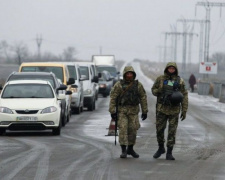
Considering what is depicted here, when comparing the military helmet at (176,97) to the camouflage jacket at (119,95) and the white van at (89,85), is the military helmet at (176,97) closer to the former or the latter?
the camouflage jacket at (119,95)

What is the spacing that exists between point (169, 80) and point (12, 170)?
11.1 feet

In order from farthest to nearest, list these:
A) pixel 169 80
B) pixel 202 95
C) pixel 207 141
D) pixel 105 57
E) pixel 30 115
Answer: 1. pixel 105 57
2. pixel 202 95
3. pixel 30 115
4. pixel 207 141
5. pixel 169 80

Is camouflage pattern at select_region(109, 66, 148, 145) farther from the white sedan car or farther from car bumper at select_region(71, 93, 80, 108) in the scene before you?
car bumper at select_region(71, 93, 80, 108)

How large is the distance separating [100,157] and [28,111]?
5.82 meters

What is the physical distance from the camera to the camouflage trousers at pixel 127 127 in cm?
1456

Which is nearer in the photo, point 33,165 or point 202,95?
point 33,165

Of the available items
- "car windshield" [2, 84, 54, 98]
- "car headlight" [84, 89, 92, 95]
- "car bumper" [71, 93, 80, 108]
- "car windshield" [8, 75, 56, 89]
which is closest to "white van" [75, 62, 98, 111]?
"car headlight" [84, 89, 92, 95]

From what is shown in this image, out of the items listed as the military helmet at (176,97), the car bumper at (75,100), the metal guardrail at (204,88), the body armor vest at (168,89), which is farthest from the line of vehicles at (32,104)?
the metal guardrail at (204,88)

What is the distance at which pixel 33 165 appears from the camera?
1331cm

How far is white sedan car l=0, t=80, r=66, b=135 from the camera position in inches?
792

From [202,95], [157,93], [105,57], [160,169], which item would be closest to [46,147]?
[157,93]

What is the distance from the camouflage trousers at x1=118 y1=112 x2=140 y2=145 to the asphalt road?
1.14 ft

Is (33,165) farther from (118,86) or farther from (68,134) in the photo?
(68,134)

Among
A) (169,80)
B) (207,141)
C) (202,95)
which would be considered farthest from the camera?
(202,95)
